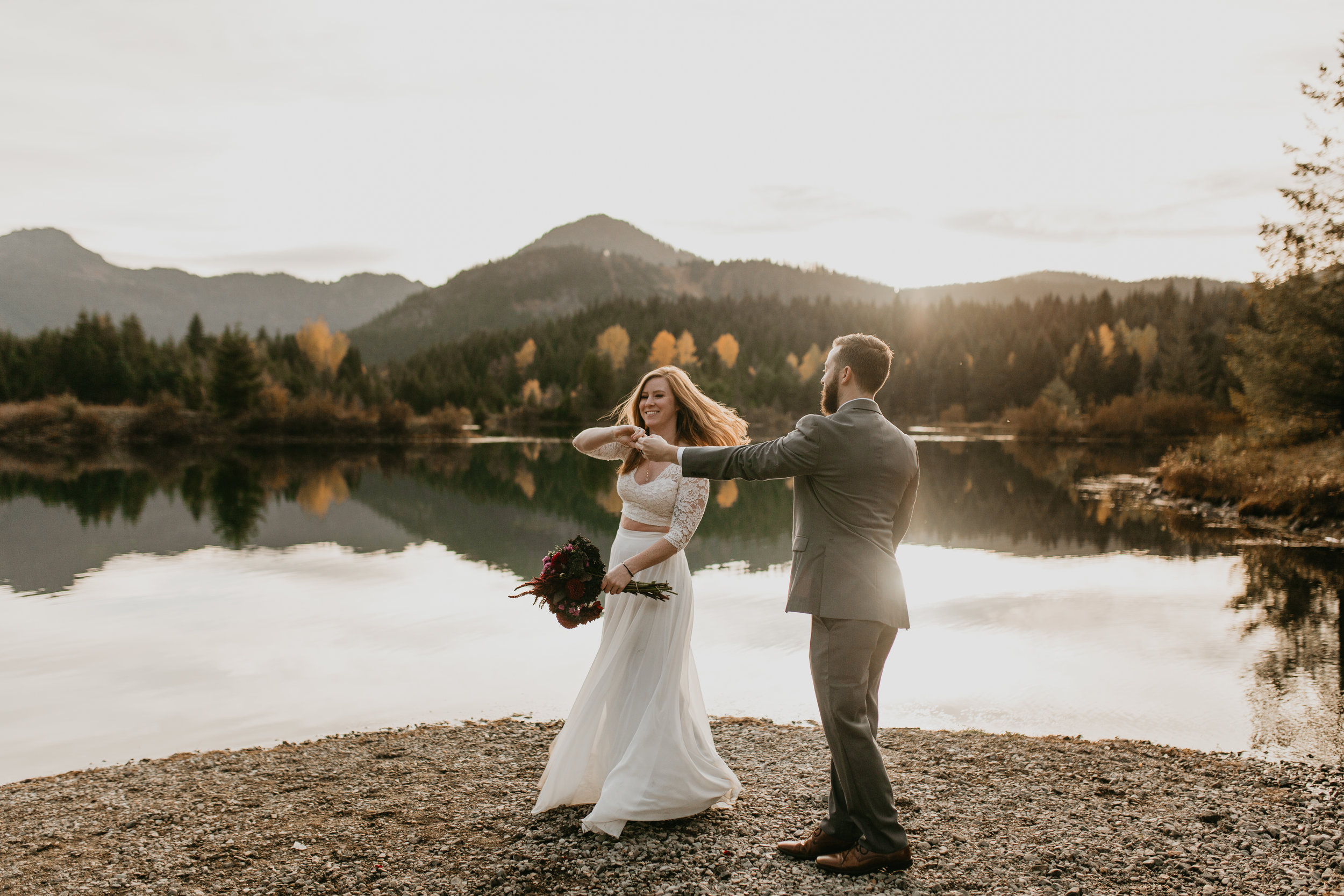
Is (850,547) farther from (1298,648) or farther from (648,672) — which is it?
(1298,648)

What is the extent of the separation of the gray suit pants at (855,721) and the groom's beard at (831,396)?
3.66 feet

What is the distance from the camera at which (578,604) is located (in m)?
4.99

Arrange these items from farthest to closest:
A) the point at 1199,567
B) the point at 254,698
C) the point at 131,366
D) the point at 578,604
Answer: the point at 131,366 → the point at 1199,567 → the point at 254,698 → the point at 578,604

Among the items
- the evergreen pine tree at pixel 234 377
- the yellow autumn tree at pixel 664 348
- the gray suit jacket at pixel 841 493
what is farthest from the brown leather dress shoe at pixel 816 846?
the yellow autumn tree at pixel 664 348

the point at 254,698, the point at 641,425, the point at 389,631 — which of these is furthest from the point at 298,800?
the point at 389,631

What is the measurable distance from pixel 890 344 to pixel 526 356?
181 ft

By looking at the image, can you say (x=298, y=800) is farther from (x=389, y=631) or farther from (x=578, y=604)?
(x=389, y=631)

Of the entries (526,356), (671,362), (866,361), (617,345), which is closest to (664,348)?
(671,362)

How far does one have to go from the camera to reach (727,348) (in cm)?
11019

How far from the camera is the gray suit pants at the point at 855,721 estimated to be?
4254 millimetres

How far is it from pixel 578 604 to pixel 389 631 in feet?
27.5

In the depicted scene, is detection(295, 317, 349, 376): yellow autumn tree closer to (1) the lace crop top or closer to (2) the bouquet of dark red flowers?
(2) the bouquet of dark red flowers

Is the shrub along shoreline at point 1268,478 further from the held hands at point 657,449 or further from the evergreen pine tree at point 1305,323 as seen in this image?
the held hands at point 657,449

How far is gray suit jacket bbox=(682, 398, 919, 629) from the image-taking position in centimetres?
421
